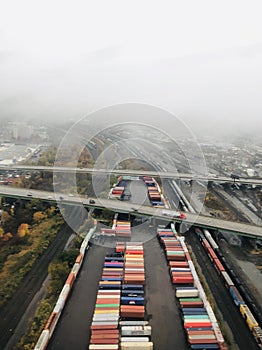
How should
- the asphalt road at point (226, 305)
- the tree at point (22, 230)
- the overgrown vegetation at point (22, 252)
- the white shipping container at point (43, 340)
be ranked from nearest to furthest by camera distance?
the white shipping container at point (43, 340) < the asphalt road at point (226, 305) < the overgrown vegetation at point (22, 252) < the tree at point (22, 230)

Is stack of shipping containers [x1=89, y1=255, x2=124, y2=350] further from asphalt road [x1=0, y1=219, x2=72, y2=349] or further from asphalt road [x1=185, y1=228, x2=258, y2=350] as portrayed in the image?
asphalt road [x1=185, y1=228, x2=258, y2=350]

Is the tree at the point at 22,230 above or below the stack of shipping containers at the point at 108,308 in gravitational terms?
above

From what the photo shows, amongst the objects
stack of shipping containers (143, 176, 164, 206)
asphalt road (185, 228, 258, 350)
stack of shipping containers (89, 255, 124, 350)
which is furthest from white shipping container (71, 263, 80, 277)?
stack of shipping containers (143, 176, 164, 206)

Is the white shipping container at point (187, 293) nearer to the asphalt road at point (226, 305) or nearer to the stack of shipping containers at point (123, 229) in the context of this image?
the asphalt road at point (226, 305)

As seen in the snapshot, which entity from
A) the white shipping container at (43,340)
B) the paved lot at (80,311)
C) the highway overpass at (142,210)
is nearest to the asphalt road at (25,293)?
the white shipping container at (43,340)

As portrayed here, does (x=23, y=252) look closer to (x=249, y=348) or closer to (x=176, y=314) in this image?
(x=176, y=314)

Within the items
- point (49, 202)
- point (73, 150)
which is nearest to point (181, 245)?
point (49, 202)
